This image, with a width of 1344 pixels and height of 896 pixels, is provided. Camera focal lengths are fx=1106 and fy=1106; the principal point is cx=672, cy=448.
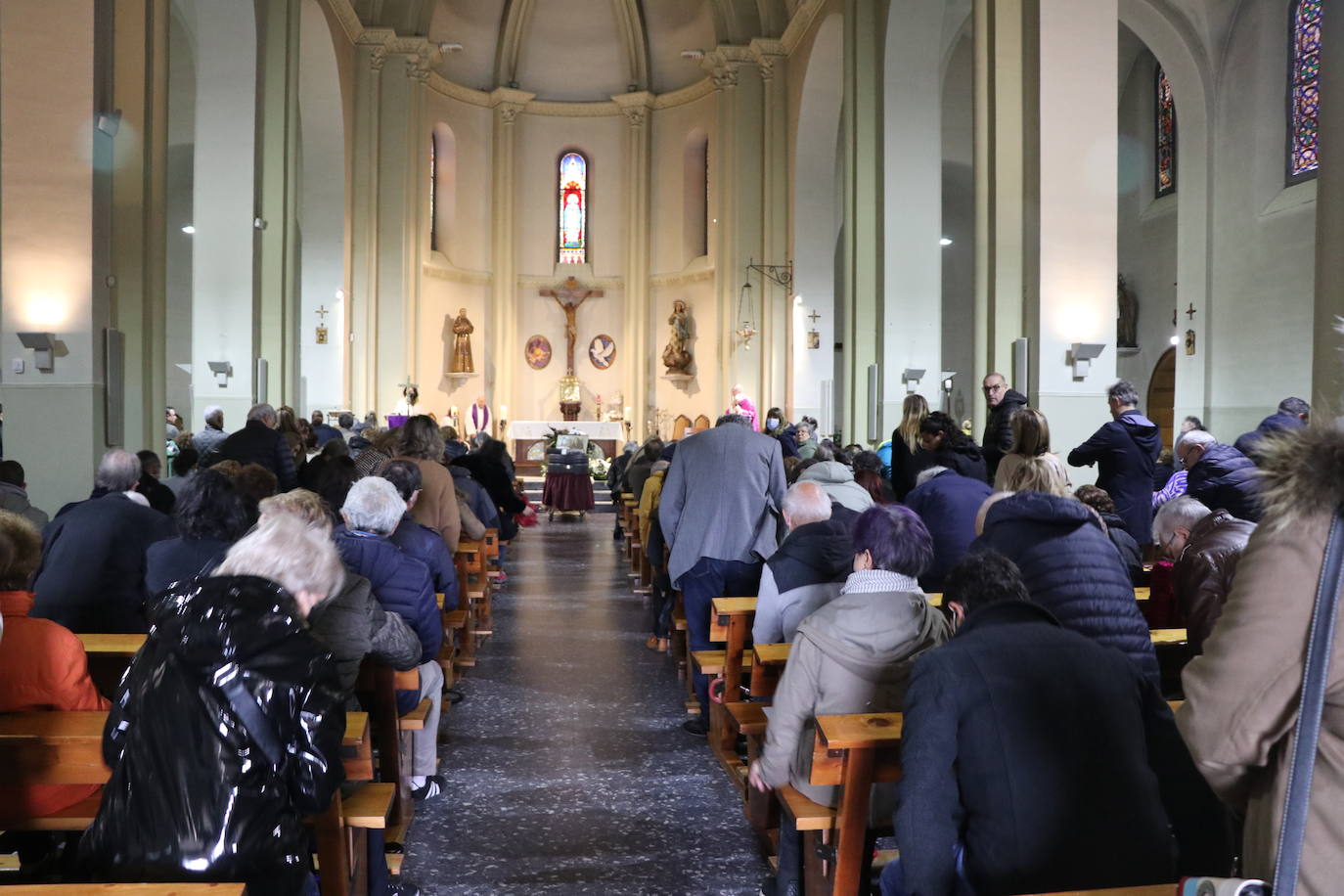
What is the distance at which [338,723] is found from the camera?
7.30ft

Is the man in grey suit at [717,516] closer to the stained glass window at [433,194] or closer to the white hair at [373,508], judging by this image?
the white hair at [373,508]

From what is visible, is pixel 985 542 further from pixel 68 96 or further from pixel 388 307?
pixel 388 307

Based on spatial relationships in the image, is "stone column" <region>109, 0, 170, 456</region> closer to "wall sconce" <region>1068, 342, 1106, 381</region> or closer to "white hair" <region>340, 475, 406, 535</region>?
"white hair" <region>340, 475, 406, 535</region>

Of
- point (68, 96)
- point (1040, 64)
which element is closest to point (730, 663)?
point (1040, 64)

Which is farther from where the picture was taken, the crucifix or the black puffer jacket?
the crucifix

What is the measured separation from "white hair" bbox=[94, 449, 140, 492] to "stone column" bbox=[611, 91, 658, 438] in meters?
18.7

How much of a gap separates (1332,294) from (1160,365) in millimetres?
11980

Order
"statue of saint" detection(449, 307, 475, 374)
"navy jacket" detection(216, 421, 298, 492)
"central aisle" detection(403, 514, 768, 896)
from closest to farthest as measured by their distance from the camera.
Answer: "central aisle" detection(403, 514, 768, 896) → "navy jacket" detection(216, 421, 298, 492) → "statue of saint" detection(449, 307, 475, 374)

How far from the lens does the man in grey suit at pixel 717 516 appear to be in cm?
530

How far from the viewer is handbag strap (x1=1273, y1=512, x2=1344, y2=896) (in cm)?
126

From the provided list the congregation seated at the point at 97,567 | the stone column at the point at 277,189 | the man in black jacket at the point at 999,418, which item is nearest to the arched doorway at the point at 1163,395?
the man in black jacket at the point at 999,418

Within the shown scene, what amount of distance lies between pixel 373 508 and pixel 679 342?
1882cm

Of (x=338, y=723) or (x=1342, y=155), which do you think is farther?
(x=1342, y=155)

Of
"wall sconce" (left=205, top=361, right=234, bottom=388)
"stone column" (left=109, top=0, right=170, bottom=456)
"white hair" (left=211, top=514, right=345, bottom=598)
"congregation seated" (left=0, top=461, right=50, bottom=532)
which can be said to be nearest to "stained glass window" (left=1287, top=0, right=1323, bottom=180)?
"stone column" (left=109, top=0, right=170, bottom=456)
